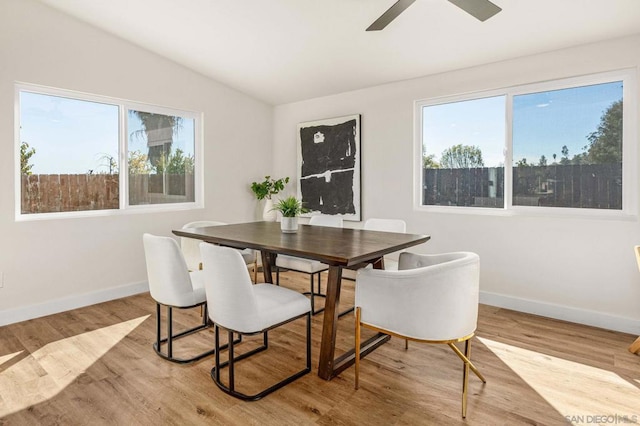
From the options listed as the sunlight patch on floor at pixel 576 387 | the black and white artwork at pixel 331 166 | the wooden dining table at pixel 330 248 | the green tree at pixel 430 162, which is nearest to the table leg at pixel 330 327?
the wooden dining table at pixel 330 248

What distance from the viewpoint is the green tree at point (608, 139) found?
128 inches

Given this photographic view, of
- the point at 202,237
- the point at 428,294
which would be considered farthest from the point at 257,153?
the point at 428,294

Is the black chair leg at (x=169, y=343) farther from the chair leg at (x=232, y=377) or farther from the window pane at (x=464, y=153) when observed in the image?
the window pane at (x=464, y=153)

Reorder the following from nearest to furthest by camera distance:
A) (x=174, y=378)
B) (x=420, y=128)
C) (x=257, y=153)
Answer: (x=174, y=378) → (x=420, y=128) → (x=257, y=153)

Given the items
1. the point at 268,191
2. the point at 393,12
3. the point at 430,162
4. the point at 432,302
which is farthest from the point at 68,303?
the point at 430,162

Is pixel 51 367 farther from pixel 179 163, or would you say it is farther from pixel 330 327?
pixel 179 163

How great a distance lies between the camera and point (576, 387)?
234 centimetres

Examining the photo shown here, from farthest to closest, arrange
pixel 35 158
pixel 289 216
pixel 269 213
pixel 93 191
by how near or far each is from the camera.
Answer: pixel 269 213 → pixel 93 191 → pixel 35 158 → pixel 289 216

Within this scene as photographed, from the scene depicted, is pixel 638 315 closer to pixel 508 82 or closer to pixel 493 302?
pixel 493 302

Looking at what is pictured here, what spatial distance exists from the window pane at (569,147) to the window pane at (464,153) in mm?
183

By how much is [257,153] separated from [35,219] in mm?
2783

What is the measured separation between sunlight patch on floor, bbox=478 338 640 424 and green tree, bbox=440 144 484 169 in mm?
1947

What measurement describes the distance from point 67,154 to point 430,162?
3.73m

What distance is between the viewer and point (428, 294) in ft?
6.56
